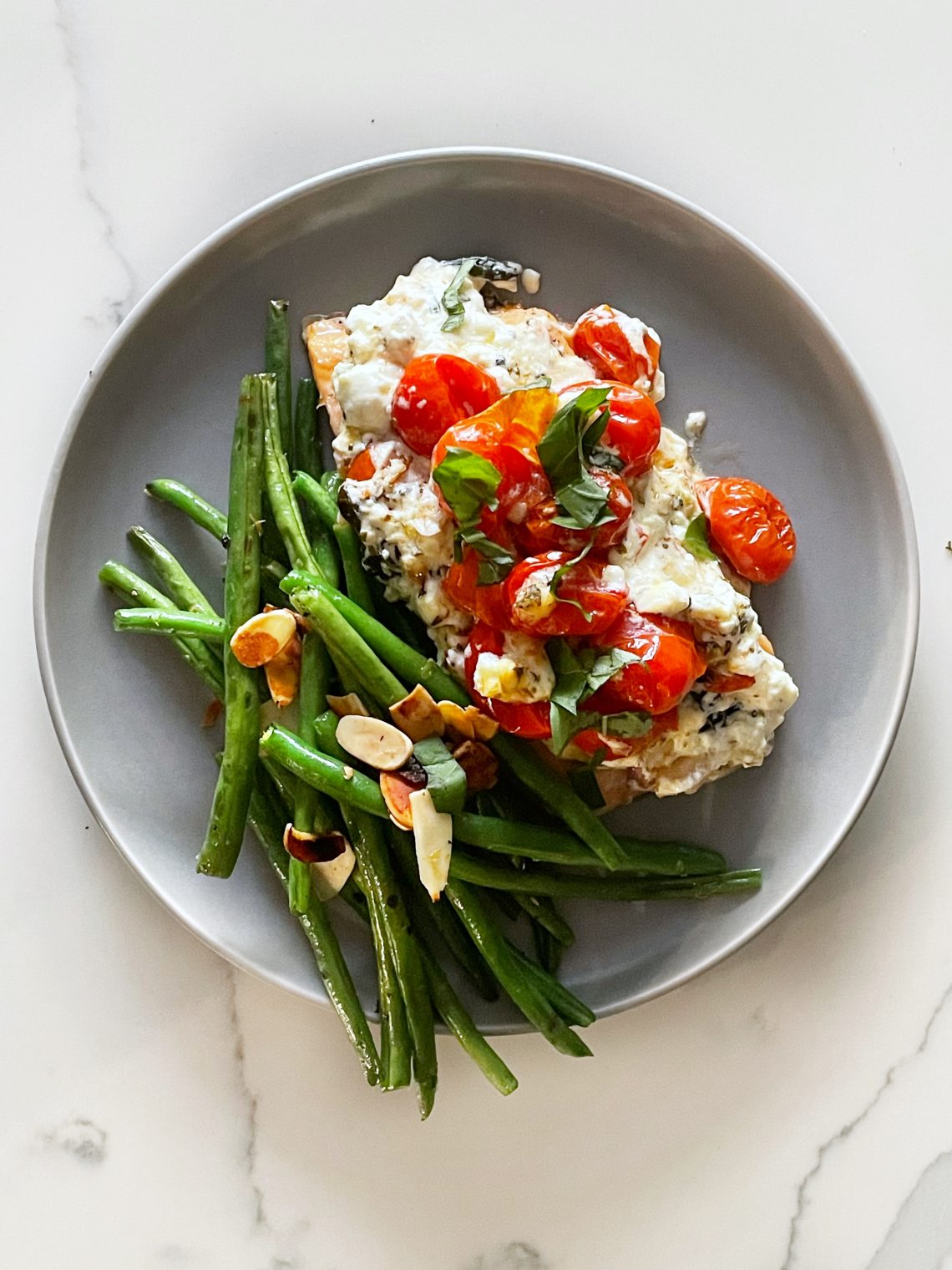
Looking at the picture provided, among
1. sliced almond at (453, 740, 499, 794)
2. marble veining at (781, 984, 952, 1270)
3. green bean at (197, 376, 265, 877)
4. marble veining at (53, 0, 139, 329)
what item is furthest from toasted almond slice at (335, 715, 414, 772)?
marble veining at (781, 984, 952, 1270)

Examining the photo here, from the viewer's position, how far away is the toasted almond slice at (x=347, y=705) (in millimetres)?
2396

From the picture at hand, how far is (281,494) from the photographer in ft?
7.99

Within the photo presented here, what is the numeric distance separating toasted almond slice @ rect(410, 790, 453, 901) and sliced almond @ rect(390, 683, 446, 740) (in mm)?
135

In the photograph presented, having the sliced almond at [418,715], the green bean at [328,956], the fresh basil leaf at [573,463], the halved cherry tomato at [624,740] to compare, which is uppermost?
the fresh basil leaf at [573,463]

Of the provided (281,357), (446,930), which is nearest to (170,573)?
(281,357)

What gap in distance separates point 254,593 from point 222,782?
0.43 m

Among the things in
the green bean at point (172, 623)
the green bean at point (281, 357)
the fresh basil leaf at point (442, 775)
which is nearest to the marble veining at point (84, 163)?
the green bean at point (281, 357)

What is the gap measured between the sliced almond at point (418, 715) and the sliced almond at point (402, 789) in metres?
0.08

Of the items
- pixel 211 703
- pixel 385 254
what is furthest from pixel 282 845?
pixel 385 254

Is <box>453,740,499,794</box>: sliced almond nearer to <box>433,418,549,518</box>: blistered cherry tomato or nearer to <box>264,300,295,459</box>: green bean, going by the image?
<box>433,418,549,518</box>: blistered cherry tomato

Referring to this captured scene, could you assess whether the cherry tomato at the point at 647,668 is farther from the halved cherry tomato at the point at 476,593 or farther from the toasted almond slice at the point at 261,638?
the toasted almond slice at the point at 261,638

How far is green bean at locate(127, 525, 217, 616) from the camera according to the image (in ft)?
8.37

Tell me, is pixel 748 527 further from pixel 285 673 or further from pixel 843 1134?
pixel 843 1134

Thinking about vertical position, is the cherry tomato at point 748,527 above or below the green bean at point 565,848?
above
